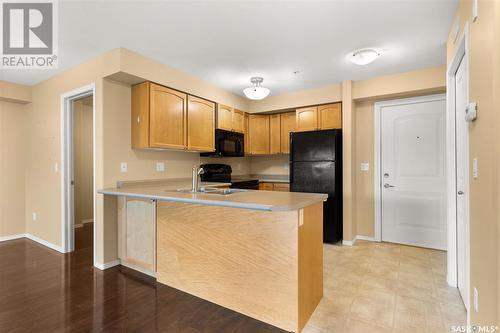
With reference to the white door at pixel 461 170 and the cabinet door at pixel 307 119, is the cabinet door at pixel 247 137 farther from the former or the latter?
the white door at pixel 461 170

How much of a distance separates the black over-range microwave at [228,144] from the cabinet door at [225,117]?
107mm

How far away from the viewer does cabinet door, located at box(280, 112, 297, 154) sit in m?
4.62

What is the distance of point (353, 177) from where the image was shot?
3953 millimetres

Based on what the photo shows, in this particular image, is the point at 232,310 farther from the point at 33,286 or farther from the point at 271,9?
the point at 271,9

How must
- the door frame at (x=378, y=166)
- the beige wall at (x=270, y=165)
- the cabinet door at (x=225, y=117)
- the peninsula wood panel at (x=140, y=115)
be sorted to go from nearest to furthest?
the peninsula wood panel at (x=140, y=115) < the door frame at (x=378, y=166) < the cabinet door at (x=225, y=117) < the beige wall at (x=270, y=165)

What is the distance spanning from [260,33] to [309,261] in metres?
2.08

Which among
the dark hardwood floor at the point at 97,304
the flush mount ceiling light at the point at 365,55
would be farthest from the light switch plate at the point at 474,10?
the dark hardwood floor at the point at 97,304

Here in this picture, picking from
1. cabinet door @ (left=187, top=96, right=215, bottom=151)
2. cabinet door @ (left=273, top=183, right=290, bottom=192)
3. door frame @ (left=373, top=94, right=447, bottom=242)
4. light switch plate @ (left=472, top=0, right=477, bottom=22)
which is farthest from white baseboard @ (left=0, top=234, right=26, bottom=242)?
light switch plate @ (left=472, top=0, right=477, bottom=22)

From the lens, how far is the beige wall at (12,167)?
156 inches

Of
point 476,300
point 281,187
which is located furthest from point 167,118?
point 476,300

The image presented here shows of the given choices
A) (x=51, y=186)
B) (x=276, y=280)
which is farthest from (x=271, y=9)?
(x=51, y=186)

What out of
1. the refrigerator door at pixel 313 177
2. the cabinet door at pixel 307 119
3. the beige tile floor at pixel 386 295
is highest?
the cabinet door at pixel 307 119

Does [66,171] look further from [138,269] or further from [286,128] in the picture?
[286,128]

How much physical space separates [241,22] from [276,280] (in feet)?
7.04
